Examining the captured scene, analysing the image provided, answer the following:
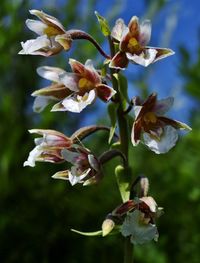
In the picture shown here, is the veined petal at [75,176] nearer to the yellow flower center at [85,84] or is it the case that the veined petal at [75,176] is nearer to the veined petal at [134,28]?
the yellow flower center at [85,84]

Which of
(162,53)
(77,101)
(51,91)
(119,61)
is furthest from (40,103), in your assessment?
(162,53)

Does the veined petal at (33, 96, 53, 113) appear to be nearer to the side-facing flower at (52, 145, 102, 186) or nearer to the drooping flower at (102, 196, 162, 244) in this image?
the side-facing flower at (52, 145, 102, 186)

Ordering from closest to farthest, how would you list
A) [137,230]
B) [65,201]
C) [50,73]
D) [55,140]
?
[137,230]
[55,140]
[50,73]
[65,201]

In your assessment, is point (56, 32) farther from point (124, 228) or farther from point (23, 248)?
point (23, 248)

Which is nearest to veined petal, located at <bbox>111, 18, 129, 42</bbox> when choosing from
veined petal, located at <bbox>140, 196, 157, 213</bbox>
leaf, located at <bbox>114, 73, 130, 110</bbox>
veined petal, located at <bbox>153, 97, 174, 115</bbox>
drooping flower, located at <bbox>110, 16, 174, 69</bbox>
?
drooping flower, located at <bbox>110, 16, 174, 69</bbox>

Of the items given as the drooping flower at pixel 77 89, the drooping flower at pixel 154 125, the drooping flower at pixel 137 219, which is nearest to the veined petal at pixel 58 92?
the drooping flower at pixel 77 89

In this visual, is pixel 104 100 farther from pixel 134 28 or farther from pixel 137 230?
pixel 137 230
